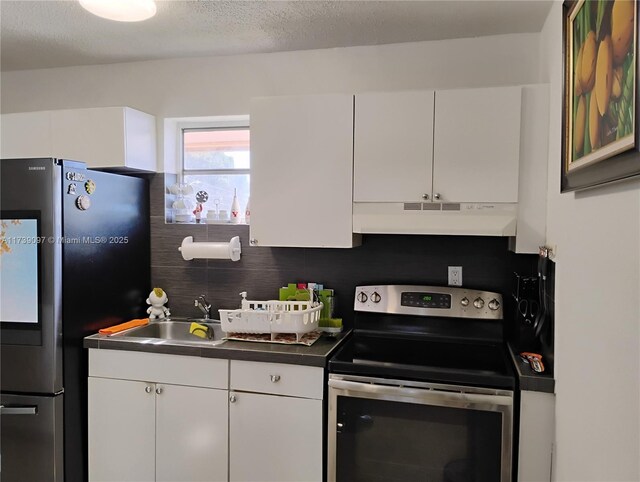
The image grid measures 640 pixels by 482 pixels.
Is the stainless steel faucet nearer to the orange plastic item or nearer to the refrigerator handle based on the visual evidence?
the orange plastic item

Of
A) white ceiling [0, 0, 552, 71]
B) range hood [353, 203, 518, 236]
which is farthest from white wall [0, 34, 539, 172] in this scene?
range hood [353, 203, 518, 236]

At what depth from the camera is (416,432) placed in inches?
77.7

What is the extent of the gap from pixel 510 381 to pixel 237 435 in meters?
1.19

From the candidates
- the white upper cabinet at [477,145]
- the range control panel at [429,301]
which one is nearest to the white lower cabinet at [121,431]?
the range control panel at [429,301]

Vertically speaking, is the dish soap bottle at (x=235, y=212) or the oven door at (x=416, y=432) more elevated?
the dish soap bottle at (x=235, y=212)

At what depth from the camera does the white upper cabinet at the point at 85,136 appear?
105 inches

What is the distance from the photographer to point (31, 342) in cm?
229

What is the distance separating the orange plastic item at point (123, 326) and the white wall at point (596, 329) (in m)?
2.03

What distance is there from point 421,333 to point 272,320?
737 millimetres

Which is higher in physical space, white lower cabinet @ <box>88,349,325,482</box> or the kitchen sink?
the kitchen sink

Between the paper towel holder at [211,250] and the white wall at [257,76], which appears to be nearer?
the white wall at [257,76]

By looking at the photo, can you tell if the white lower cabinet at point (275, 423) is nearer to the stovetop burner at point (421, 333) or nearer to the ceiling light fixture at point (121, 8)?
the stovetop burner at point (421, 333)

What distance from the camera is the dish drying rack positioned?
7.53ft

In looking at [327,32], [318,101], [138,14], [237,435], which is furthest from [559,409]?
[138,14]
